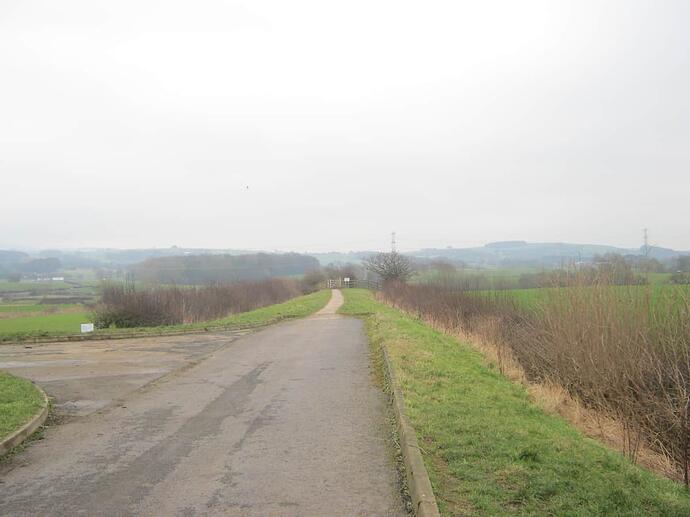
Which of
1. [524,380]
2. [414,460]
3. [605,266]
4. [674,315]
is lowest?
[524,380]

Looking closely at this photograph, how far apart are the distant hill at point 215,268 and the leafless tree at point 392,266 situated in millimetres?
13018

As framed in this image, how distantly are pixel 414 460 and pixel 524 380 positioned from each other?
8.21 meters

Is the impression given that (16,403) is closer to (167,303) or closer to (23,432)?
(23,432)

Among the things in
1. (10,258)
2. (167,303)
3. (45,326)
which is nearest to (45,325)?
(45,326)

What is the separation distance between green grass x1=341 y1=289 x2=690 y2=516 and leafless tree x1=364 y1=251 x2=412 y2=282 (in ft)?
143

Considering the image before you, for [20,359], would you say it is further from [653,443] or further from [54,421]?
[653,443]

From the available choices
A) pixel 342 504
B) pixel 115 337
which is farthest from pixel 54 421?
pixel 115 337

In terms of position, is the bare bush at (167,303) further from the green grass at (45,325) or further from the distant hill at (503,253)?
the distant hill at (503,253)

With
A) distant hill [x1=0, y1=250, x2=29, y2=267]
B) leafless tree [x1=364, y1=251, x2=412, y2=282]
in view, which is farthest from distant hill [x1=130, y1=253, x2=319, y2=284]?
distant hill [x1=0, y1=250, x2=29, y2=267]

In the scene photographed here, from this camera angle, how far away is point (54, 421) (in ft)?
27.1

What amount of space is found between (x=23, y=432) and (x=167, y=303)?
25017 mm

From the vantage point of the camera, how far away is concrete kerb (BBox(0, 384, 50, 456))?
6.64 metres

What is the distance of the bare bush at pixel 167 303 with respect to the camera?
28594 mm

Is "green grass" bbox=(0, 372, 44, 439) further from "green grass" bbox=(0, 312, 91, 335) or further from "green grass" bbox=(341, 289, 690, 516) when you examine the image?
"green grass" bbox=(0, 312, 91, 335)
